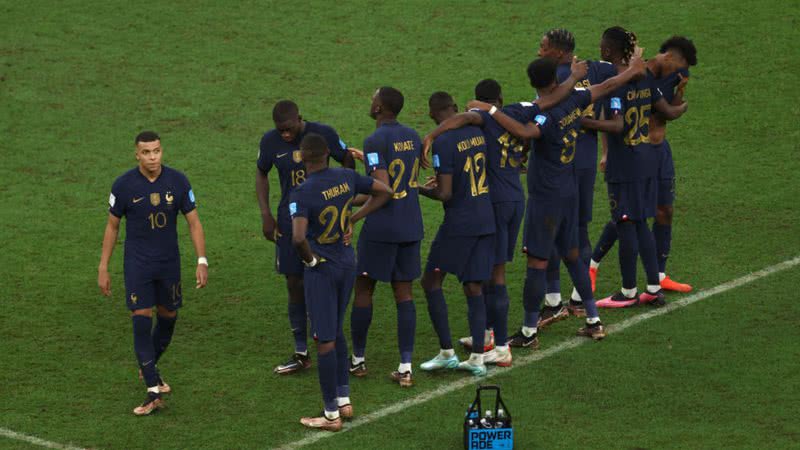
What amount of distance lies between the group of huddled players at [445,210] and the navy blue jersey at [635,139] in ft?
0.05

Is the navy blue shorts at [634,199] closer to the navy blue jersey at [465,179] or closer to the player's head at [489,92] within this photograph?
the player's head at [489,92]

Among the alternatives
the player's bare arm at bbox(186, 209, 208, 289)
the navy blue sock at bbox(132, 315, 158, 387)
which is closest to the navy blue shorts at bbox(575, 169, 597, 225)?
the player's bare arm at bbox(186, 209, 208, 289)

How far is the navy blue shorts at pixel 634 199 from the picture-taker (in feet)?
45.5

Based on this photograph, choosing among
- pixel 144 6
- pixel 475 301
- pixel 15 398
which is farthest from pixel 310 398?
pixel 144 6

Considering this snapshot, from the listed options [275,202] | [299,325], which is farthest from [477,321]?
[275,202]

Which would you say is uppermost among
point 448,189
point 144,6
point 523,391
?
point 144,6

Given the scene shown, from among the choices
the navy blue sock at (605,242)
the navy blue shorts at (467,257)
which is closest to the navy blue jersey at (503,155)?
the navy blue shorts at (467,257)

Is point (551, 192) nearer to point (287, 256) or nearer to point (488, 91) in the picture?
point (488, 91)

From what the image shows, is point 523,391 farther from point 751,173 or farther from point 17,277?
point 751,173

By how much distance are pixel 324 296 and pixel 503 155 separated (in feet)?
7.91

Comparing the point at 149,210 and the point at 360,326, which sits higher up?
the point at 149,210

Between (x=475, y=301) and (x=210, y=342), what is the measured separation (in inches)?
106

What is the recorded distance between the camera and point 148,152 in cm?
1134

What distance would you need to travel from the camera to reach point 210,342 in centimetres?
1329
